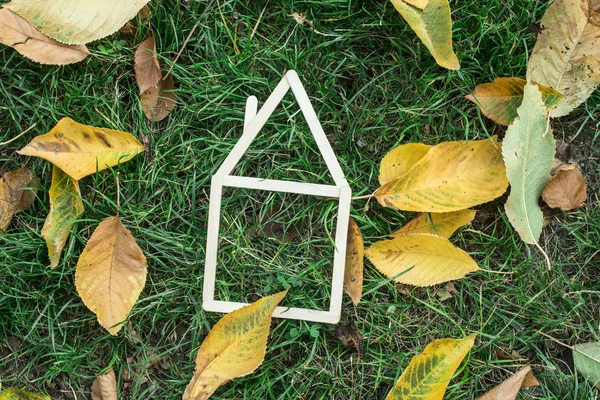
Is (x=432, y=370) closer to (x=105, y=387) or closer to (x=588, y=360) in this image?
(x=588, y=360)

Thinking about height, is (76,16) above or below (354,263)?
above

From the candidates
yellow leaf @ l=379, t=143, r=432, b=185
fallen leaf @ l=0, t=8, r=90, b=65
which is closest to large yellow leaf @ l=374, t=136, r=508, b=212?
yellow leaf @ l=379, t=143, r=432, b=185

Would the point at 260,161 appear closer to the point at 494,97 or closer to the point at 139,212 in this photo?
the point at 139,212

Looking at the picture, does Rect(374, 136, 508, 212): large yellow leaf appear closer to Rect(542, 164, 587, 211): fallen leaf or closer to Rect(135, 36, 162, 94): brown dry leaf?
Rect(542, 164, 587, 211): fallen leaf

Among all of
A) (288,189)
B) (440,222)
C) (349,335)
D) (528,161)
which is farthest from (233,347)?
(528,161)

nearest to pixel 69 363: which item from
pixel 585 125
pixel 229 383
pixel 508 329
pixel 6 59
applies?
pixel 229 383
